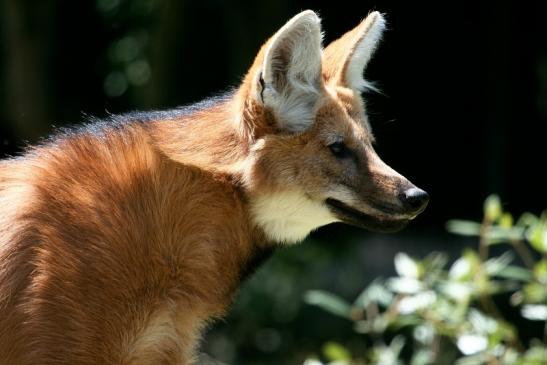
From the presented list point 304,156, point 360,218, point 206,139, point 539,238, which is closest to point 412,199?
point 360,218

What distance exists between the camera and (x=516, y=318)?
664 centimetres

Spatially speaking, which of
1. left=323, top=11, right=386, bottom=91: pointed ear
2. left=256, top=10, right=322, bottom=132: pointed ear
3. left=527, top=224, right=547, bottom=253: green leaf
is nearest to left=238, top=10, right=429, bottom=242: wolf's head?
left=256, top=10, right=322, bottom=132: pointed ear

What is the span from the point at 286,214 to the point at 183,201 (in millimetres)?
274

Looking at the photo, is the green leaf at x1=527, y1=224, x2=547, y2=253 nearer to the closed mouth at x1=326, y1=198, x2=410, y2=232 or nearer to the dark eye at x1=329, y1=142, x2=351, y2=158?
the closed mouth at x1=326, y1=198, x2=410, y2=232

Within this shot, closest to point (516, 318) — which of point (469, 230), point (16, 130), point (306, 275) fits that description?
point (306, 275)

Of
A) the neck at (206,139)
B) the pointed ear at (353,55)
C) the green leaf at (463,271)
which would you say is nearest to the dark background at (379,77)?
the green leaf at (463,271)

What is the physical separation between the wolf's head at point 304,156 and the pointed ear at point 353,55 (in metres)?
0.23

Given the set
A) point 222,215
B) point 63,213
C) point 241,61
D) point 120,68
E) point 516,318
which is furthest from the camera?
point 120,68

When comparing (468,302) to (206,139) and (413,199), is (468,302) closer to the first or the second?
(413,199)

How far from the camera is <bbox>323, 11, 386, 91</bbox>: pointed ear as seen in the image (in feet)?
9.47

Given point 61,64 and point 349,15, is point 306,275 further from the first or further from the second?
point 61,64

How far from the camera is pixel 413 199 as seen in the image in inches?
102

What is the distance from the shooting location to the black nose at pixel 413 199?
258cm

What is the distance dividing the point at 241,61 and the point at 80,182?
16.7ft
